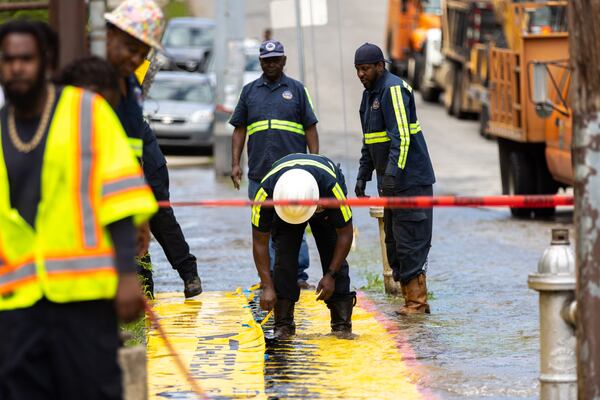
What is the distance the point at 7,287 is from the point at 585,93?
7.94ft

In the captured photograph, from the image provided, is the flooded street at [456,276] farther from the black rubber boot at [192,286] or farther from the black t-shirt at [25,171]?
the black t-shirt at [25,171]

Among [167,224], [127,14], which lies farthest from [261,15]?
[127,14]

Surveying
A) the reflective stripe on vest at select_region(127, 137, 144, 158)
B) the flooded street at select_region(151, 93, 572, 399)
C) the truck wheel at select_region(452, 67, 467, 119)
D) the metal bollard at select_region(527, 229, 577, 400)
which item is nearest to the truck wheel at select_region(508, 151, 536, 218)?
the flooded street at select_region(151, 93, 572, 399)

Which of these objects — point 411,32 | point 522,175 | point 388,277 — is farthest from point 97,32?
point 411,32

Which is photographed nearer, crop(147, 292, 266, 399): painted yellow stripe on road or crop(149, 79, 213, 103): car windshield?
crop(147, 292, 266, 399): painted yellow stripe on road

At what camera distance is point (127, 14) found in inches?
248

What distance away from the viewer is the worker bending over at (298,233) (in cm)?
852

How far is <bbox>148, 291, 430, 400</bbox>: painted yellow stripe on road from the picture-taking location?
7625 mm

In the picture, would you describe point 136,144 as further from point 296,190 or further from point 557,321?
point 557,321

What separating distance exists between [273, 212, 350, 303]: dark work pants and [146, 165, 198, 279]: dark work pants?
3.53 ft

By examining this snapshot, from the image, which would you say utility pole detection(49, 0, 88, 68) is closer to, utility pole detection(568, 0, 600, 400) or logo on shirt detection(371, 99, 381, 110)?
utility pole detection(568, 0, 600, 400)

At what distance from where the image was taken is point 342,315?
920cm

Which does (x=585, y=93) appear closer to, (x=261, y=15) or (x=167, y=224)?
(x=167, y=224)

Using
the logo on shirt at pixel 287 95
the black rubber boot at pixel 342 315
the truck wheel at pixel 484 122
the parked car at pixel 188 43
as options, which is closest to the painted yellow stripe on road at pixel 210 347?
the black rubber boot at pixel 342 315
